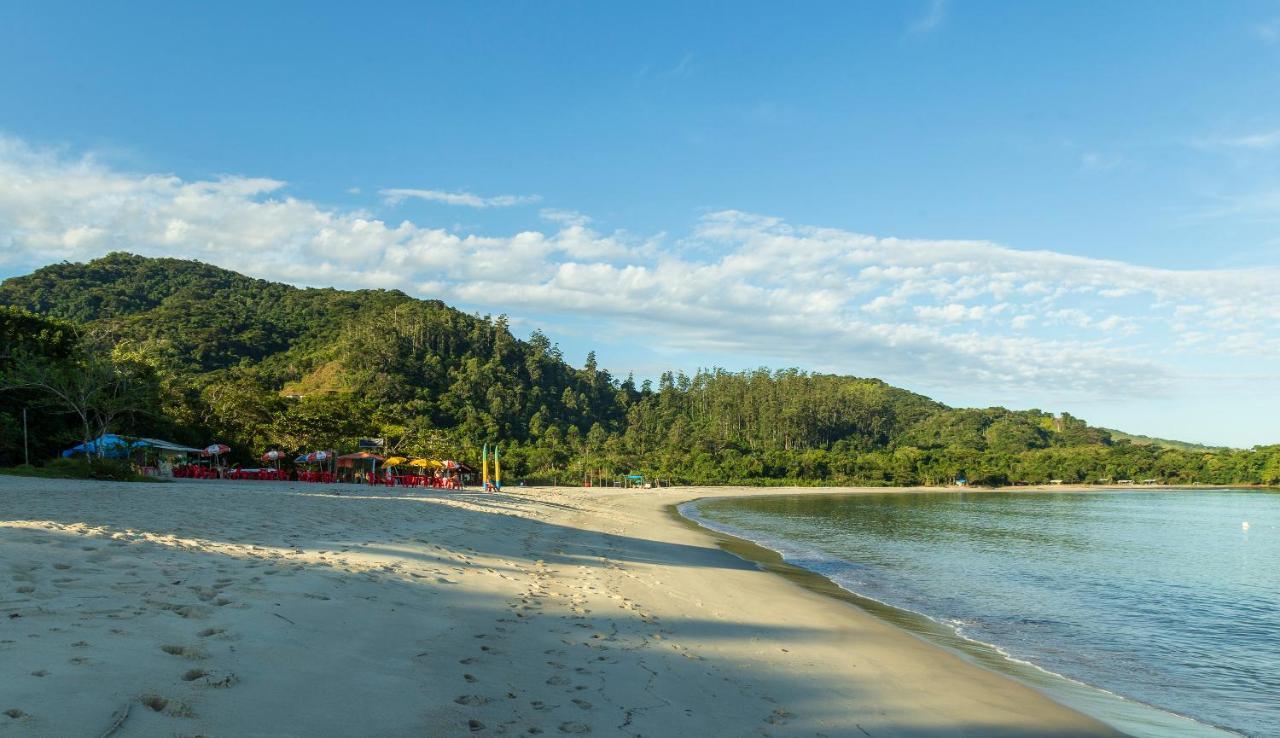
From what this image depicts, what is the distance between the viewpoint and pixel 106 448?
32.1 meters

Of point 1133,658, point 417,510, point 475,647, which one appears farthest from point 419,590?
point 417,510

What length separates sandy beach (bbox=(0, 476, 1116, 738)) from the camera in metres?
4.24

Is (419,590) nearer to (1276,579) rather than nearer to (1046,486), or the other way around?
(1276,579)

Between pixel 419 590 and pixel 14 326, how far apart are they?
43.7 meters

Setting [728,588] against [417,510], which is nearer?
[728,588]

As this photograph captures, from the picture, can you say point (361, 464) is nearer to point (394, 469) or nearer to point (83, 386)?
point (394, 469)

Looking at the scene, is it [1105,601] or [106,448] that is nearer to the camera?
[1105,601]

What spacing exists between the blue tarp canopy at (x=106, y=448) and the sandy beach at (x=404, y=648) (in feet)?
75.1

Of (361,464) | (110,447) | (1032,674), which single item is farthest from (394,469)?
(1032,674)

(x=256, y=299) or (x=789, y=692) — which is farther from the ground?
(x=256, y=299)

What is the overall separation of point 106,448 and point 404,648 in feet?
113

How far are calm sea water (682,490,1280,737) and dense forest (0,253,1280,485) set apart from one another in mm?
38805

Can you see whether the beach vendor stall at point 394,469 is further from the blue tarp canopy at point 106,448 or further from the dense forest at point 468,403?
the blue tarp canopy at point 106,448

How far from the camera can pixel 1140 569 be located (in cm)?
2170
